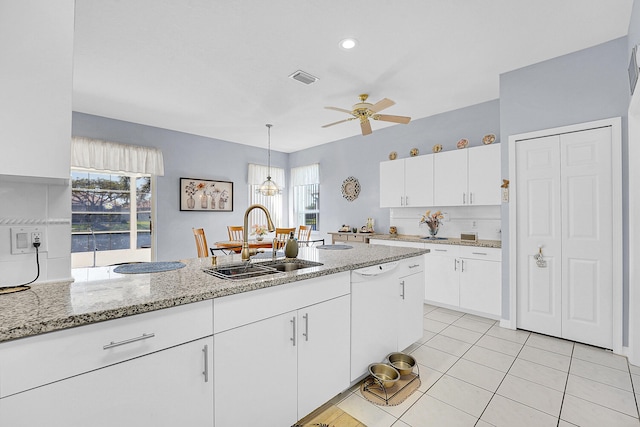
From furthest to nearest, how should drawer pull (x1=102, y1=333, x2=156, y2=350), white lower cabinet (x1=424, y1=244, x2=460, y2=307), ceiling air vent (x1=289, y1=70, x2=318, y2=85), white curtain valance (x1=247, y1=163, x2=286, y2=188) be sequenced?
white curtain valance (x1=247, y1=163, x2=286, y2=188) → white lower cabinet (x1=424, y1=244, x2=460, y2=307) → ceiling air vent (x1=289, y1=70, x2=318, y2=85) → drawer pull (x1=102, y1=333, x2=156, y2=350)

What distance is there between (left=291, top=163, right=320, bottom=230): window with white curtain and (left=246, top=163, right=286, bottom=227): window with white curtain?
1.05ft

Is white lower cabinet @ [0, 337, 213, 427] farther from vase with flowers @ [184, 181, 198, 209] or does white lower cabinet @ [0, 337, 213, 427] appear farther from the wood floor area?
vase with flowers @ [184, 181, 198, 209]

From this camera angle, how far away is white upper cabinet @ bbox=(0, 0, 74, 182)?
1158mm

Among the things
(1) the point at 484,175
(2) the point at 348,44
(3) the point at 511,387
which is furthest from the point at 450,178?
(3) the point at 511,387

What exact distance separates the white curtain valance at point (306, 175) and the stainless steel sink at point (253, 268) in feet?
14.8

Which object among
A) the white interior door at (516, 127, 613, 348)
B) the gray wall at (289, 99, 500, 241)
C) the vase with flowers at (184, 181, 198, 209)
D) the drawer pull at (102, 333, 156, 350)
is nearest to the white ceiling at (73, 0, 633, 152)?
the gray wall at (289, 99, 500, 241)

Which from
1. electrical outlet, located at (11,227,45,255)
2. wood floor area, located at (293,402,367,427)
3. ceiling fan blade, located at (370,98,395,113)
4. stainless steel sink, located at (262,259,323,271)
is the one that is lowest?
wood floor area, located at (293,402,367,427)

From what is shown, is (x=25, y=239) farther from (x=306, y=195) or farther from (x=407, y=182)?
(x=306, y=195)

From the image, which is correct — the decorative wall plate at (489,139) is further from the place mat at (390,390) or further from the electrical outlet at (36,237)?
the electrical outlet at (36,237)

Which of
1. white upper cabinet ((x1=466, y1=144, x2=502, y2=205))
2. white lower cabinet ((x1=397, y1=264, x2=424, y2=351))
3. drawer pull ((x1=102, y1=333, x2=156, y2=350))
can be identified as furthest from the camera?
white upper cabinet ((x1=466, y1=144, x2=502, y2=205))

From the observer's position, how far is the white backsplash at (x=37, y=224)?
1.39 meters

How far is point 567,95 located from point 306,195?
4.88m

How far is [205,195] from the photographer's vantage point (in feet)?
18.3

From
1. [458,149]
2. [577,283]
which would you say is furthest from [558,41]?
[577,283]
